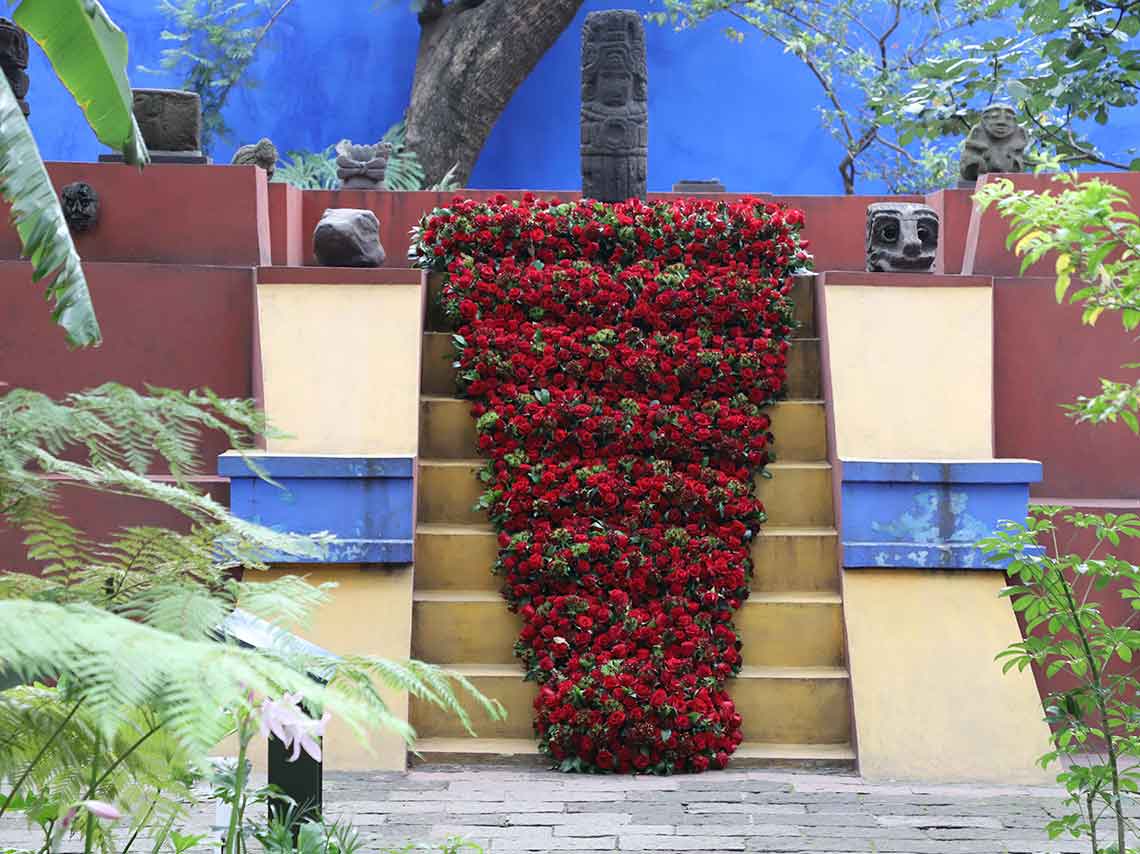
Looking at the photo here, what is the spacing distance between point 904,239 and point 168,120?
3719 mm

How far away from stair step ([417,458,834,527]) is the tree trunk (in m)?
6.87

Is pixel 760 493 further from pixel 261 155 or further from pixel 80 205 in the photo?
pixel 261 155

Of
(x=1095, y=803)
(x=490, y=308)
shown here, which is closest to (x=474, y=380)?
(x=490, y=308)

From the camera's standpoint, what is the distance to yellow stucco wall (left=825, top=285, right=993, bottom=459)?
6309mm

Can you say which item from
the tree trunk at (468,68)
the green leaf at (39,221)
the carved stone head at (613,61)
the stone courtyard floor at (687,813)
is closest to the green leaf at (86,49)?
the green leaf at (39,221)

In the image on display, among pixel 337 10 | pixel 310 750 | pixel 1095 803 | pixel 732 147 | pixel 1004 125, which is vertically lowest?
pixel 1095 803

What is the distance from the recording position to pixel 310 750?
2.95 m

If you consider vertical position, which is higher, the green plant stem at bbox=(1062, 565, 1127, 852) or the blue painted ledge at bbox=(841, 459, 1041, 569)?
the blue painted ledge at bbox=(841, 459, 1041, 569)

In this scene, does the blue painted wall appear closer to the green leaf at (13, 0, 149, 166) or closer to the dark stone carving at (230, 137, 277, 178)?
the dark stone carving at (230, 137, 277, 178)

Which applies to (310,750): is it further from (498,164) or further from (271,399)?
(498,164)

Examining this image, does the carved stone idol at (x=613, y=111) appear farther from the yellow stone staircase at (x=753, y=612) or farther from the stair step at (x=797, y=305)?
the yellow stone staircase at (x=753, y=612)

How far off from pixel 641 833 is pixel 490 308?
9.10 ft

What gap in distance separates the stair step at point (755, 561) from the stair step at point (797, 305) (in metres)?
1.16

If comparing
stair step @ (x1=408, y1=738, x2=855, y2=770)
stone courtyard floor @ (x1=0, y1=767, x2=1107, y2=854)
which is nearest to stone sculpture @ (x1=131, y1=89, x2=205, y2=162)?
stair step @ (x1=408, y1=738, x2=855, y2=770)
